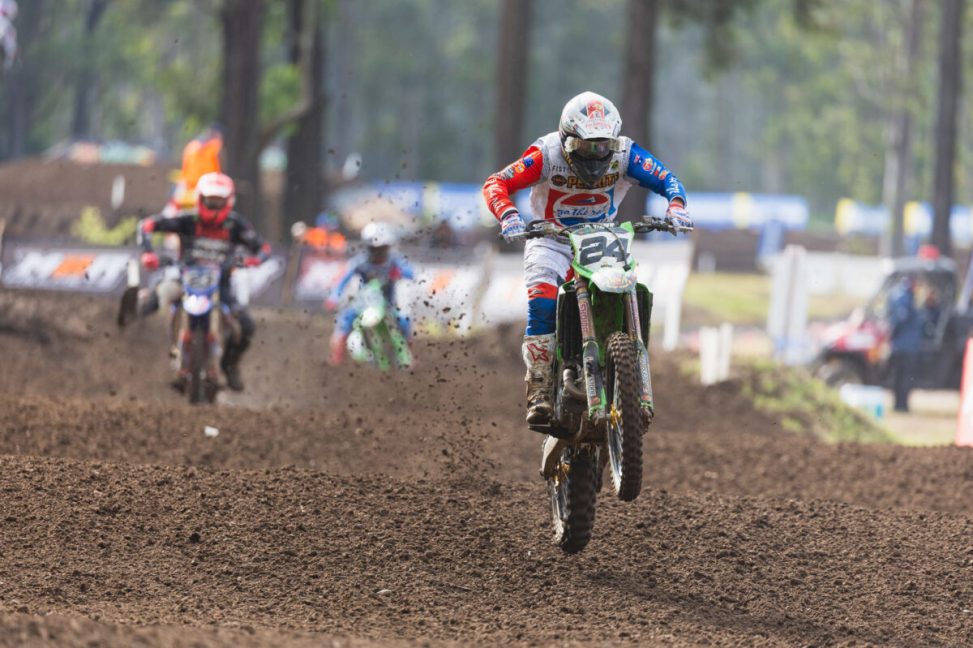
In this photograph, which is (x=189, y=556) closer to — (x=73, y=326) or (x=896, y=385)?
(x=73, y=326)

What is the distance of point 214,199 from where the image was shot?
48.2ft

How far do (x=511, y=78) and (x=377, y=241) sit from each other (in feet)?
52.6

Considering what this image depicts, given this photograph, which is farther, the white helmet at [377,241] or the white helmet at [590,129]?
the white helmet at [377,241]

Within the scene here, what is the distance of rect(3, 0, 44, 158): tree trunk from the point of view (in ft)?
207

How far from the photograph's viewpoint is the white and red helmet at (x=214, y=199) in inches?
578

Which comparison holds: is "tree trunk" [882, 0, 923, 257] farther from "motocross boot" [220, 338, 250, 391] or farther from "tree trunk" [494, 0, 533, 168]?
"motocross boot" [220, 338, 250, 391]

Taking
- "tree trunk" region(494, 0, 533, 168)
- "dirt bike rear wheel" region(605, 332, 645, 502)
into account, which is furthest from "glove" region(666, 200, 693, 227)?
"tree trunk" region(494, 0, 533, 168)

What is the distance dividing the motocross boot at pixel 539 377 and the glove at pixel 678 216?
945mm

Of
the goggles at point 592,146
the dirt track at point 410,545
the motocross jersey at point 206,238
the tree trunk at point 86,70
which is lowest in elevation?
the dirt track at point 410,545

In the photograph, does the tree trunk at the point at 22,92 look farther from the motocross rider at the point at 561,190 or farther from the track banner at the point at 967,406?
the motocross rider at the point at 561,190

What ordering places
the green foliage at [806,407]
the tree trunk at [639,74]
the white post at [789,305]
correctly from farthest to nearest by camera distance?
A: the tree trunk at [639,74] < the white post at [789,305] < the green foliage at [806,407]

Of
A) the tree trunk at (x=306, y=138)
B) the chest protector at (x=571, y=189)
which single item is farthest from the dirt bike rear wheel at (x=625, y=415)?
the tree trunk at (x=306, y=138)

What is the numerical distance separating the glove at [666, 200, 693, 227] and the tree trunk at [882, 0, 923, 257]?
133 ft

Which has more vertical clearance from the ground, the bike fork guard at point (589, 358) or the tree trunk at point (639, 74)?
the tree trunk at point (639, 74)
